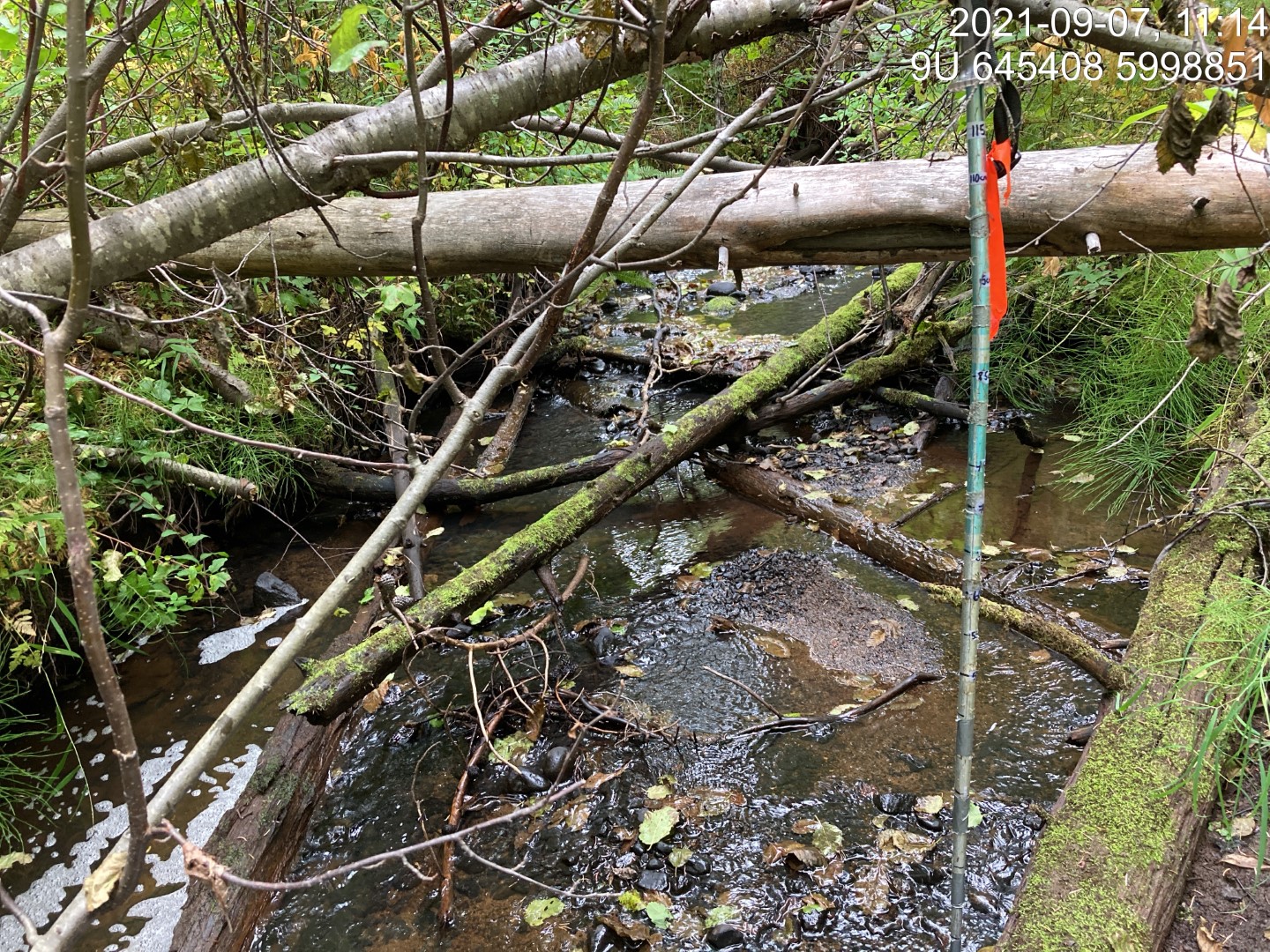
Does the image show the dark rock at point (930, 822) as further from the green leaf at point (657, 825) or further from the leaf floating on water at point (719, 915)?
the green leaf at point (657, 825)

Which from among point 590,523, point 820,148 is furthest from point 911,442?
point 820,148

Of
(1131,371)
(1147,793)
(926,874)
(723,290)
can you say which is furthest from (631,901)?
(723,290)

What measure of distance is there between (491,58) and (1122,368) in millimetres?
4427

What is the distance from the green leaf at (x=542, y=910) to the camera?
7.84 ft

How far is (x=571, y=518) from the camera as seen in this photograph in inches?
147

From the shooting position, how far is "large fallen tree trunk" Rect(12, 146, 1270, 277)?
8.45ft

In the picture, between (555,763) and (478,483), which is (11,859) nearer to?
(555,763)

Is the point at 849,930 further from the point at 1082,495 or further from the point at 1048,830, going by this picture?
the point at 1082,495

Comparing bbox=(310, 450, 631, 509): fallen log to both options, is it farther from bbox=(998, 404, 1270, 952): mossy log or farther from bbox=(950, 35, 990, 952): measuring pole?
bbox=(950, 35, 990, 952): measuring pole

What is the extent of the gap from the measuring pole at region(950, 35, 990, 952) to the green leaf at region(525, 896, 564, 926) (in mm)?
1256

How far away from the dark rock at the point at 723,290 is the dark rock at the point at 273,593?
6.01 m

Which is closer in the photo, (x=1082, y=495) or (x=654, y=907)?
(x=654, y=907)

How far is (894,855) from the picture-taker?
2430 mm
